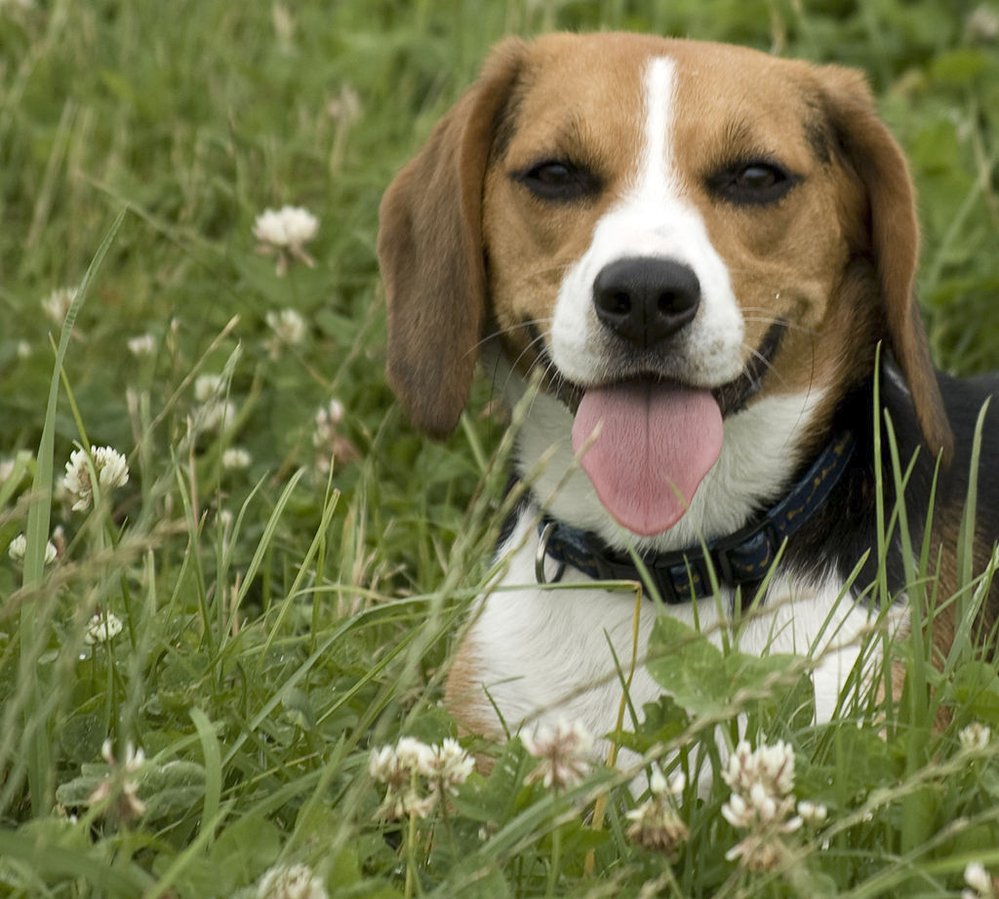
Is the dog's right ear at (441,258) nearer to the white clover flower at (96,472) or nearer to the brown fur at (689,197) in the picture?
the brown fur at (689,197)

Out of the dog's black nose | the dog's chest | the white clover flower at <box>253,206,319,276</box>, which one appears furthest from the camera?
the white clover flower at <box>253,206,319,276</box>

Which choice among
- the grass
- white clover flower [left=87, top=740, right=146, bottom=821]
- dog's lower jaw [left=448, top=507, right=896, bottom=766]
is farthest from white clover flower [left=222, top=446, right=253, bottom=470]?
white clover flower [left=87, top=740, right=146, bottom=821]

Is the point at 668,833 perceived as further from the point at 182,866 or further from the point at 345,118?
the point at 345,118

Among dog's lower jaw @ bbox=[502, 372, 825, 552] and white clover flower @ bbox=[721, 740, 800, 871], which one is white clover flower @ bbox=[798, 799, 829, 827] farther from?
dog's lower jaw @ bbox=[502, 372, 825, 552]

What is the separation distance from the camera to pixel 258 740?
2809 mm

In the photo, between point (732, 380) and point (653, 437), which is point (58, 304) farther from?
point (732, 380)

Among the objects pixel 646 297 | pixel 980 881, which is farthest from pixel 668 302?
pixel 980 881

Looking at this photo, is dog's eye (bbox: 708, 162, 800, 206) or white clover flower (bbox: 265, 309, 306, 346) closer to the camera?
dog's eye (bbox: 708, 162, 800, 206)

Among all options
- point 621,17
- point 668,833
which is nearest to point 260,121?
point 621,17

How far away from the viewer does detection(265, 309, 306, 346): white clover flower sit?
4840mm

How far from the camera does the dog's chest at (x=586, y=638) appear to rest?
3.33 metres

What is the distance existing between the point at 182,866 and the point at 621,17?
4.86 metres

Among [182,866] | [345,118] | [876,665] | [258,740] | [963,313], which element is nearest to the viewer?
[182,866]

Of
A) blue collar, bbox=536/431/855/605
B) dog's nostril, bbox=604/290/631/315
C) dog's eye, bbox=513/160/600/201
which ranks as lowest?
blue collar, bbox=536/431/855/605
